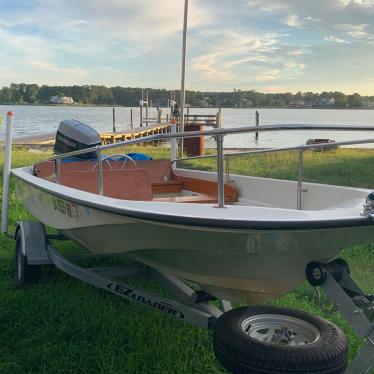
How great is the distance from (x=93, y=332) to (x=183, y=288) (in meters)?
0.70

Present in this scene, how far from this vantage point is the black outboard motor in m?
5.17

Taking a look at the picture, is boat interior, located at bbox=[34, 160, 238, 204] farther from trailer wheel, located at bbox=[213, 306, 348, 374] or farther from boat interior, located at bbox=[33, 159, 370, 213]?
trailer wheel, located at bbox=[213, 306, 348, 374]

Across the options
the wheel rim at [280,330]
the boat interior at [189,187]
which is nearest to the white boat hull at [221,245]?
the wheel rim at [280,330]

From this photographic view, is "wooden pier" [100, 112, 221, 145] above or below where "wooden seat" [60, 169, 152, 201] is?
below

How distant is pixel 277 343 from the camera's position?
2.88 meters

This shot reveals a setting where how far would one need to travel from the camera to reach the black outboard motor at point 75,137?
203 inches

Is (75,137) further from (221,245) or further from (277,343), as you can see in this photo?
(277,343)

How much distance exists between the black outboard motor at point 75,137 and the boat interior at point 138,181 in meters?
0.19

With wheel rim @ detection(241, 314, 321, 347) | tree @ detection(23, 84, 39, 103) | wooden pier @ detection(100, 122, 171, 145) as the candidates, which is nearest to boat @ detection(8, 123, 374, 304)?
wheel rim @ detection(241, 314, 321, 347)

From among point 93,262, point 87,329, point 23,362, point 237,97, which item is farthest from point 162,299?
point 237,97

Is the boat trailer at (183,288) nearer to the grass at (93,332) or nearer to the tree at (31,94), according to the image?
the grass at (93,332)

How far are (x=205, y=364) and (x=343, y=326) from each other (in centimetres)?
121

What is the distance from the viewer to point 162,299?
331 cm

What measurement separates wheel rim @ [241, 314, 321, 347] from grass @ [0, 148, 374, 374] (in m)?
0.19
